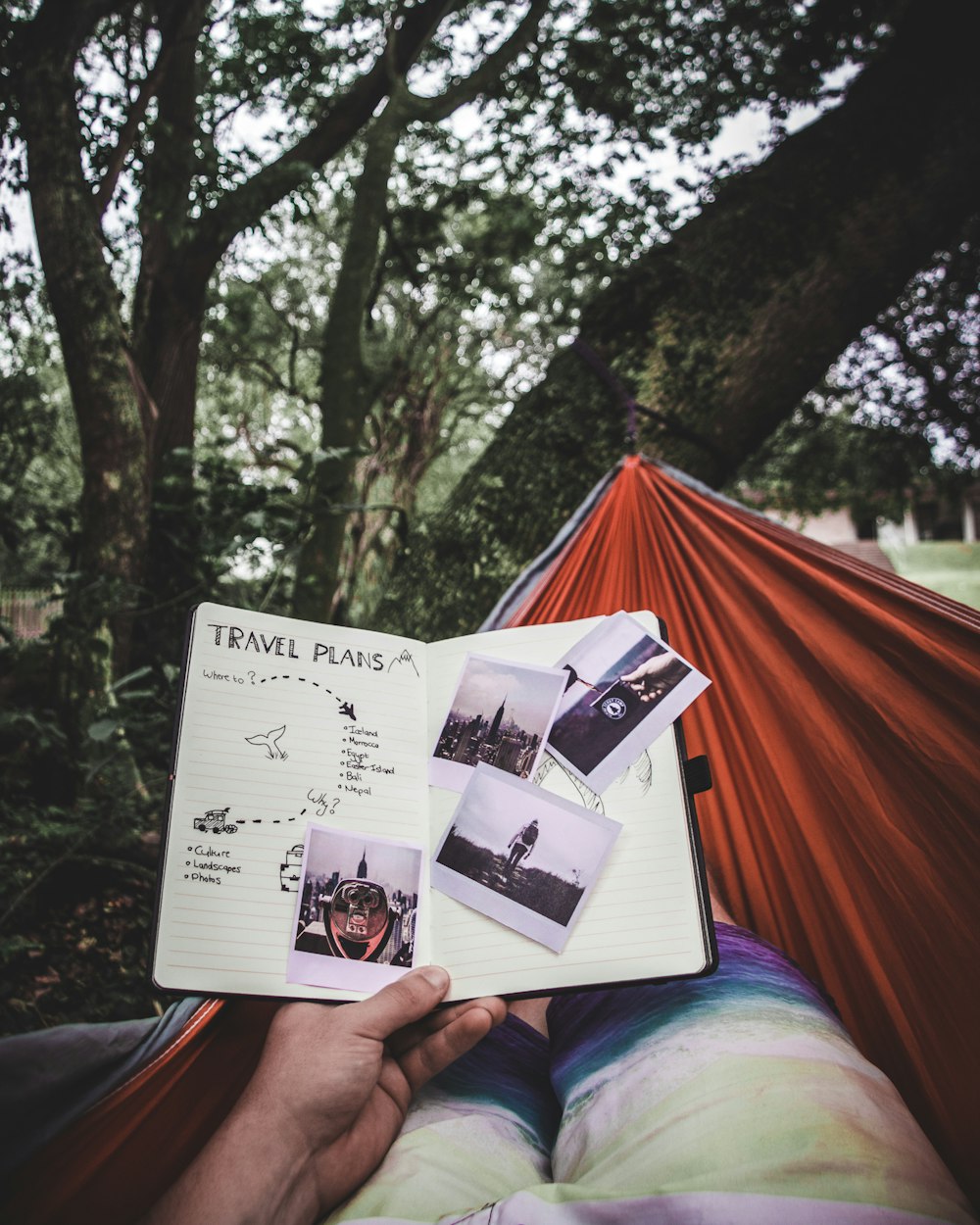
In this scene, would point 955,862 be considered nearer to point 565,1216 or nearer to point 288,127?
point 565,1216

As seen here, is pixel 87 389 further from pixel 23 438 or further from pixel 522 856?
pixel 522 856

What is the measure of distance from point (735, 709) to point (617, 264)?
2.50 meters

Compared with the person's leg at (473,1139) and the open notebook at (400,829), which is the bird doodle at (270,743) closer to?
the open notebook at (400,829)

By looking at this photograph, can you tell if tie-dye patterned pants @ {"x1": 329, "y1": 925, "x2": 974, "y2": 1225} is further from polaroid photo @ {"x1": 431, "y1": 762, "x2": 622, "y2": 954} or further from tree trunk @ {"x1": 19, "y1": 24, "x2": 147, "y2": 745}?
tree trunk @ {"x1": 19, "y1": 24, "x2": 147, "y2": 745}

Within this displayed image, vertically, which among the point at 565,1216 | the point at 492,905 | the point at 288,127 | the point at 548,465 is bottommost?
the point at 565,1216

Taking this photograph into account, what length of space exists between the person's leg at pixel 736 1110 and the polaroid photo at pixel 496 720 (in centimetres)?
29

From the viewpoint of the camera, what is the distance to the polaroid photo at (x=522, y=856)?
2.25 ft

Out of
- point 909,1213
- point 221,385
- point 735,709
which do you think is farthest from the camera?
point 221,385

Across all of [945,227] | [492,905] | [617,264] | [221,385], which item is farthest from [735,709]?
[221,385]

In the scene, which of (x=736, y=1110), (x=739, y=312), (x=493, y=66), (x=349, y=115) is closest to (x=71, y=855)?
(x=736, y=1110)

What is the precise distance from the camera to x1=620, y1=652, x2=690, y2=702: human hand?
822mm

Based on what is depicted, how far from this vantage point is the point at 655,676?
83cm

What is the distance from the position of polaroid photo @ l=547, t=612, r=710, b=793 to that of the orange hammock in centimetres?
26

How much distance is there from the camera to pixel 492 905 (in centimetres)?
70
